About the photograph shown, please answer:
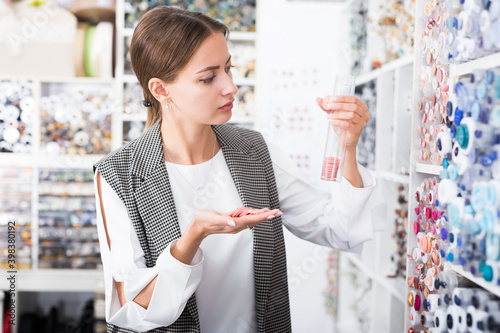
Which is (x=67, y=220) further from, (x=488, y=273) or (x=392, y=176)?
(x=488, y=273)

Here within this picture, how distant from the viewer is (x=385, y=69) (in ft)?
6.50

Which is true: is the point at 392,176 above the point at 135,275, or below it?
above

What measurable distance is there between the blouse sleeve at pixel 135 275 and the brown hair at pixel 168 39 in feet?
1.02

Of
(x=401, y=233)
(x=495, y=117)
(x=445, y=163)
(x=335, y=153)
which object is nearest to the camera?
(x=495, y=117)

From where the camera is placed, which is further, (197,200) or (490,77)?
(197,200)

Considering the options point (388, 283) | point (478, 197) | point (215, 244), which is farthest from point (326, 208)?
point (388, 283)

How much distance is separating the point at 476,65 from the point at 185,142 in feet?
2.36

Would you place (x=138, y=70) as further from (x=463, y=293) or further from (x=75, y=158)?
(x=75, y=158)

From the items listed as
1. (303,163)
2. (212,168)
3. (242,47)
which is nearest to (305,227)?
(212,168)

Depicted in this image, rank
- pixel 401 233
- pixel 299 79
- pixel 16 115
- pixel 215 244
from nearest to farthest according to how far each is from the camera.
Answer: pixel 215 244 → pixel 401 233 → pixel 16 115 → pixel 299 79

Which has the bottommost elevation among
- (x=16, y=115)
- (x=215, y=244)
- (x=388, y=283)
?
(x=388, y=283)

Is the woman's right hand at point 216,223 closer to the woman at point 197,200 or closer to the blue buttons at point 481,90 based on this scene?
the woman at point 197,200

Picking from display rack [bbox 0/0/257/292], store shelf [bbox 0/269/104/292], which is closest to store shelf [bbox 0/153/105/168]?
display rack [bbox 0/0/257/292]

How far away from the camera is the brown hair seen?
47.5 inches
